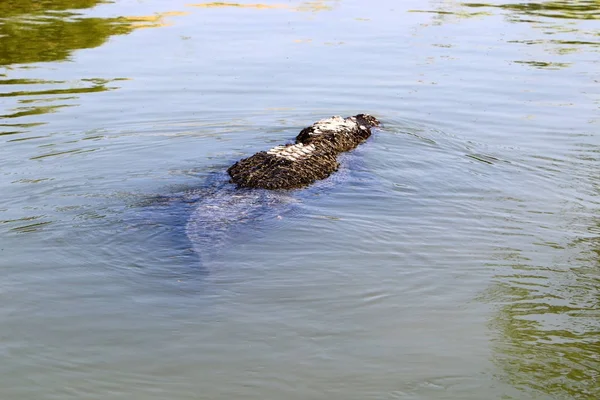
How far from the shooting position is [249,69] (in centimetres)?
1384

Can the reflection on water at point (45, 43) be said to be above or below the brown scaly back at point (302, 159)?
above

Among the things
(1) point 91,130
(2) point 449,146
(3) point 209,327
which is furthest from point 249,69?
(3) point 209,327

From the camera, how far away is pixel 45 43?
15781 mm

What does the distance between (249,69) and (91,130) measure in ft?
13.1

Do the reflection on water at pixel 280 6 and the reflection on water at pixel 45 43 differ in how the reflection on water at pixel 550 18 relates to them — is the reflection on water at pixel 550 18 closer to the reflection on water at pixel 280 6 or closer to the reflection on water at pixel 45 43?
the reflection on water at pixel 280 6

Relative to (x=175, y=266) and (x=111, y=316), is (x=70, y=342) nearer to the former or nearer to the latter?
(x=111, y=316)

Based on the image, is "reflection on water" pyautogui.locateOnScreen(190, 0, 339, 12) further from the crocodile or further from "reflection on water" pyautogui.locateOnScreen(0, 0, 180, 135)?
the crocodile

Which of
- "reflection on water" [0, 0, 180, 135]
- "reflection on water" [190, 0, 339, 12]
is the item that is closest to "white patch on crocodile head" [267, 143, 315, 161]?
"reflection on water" [0, 0, 180, 135]

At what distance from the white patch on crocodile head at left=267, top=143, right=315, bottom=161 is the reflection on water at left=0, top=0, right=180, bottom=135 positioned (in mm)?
3648

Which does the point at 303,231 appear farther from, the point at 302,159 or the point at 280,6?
the point at 280,6

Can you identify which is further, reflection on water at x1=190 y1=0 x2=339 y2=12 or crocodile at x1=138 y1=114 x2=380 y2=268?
reflection on water at x1=190 y1=0 x2=339 y2=12

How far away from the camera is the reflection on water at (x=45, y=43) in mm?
11719

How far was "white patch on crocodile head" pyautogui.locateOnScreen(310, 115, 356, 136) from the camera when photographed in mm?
9875

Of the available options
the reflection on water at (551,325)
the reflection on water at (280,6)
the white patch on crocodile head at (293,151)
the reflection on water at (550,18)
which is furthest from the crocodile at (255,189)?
the reflection on water at (280,6)
